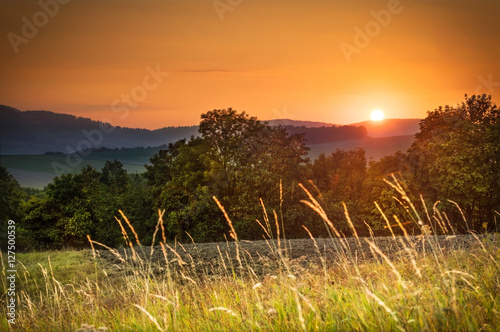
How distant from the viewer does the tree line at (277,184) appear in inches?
1419

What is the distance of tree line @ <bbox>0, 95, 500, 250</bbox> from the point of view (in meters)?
36.0

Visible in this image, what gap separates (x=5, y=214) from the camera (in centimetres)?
4519

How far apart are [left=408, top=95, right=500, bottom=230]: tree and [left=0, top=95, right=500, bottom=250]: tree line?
0.27 ft

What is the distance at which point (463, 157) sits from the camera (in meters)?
36.0

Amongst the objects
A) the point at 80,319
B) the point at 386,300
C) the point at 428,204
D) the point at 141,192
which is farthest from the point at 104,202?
the point at 386,300

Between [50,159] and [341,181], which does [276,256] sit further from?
[50,159]

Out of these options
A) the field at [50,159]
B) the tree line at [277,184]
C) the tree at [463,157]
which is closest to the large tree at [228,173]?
the tree line at [277,184]

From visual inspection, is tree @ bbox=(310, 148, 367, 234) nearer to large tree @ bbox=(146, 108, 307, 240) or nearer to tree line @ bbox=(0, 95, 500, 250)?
tree line @ bbox=(0, 95, 500, 250)

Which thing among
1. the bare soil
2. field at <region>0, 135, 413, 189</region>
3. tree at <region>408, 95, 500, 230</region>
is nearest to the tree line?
tree at <region>408, 95, 500, 230</region>

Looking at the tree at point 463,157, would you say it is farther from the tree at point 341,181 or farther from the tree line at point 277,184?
the tree at point 341,181

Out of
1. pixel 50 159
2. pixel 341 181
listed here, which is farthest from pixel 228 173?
pixel 50 159

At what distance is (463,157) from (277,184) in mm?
15284

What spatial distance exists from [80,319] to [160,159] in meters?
43.5

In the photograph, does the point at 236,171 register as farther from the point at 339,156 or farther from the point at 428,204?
the point at 339,156
